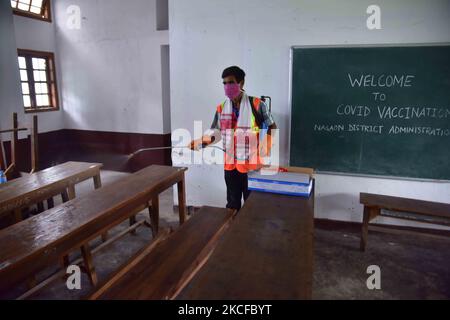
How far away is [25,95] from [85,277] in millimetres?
4602

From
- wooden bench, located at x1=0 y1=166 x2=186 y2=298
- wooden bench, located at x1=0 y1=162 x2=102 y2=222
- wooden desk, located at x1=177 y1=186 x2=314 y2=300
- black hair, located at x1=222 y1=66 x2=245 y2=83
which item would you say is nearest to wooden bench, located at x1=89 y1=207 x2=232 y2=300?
wooden desk, located at x1=177 y1=186 x2=314 y2=300

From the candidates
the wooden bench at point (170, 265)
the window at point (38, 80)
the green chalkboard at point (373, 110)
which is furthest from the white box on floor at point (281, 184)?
the window at point (38, 80)

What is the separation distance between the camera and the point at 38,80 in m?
5.98

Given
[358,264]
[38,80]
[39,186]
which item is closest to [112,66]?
[38,80]

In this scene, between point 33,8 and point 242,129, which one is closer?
point 242,129

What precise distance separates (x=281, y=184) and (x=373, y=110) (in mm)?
1477

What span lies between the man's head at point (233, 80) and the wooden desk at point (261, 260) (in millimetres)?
1057

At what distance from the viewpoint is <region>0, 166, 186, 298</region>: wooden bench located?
4.66 ft

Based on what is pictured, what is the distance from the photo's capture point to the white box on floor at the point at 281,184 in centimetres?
215

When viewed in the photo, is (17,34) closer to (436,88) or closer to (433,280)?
(436,88)

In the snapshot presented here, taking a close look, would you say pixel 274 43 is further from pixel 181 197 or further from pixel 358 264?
pixel 358 264

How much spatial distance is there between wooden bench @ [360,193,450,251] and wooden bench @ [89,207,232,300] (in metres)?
1.36

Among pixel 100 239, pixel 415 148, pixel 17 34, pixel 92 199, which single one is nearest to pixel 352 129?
pixel 415 148

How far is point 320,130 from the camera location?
3.23 metres
